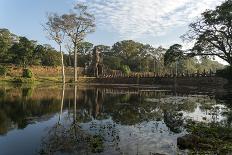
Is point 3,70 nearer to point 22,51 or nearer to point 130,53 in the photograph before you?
point 22,51

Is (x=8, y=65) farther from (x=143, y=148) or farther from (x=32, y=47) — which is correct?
(x=143, y=148)

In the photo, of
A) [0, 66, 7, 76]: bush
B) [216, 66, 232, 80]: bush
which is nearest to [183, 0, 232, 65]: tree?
[216, 66, 232, 80]: bush

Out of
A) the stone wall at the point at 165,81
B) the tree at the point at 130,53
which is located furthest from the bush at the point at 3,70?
the tree at the point at 130,53

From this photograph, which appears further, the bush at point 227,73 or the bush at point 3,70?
the bush at point 3,70

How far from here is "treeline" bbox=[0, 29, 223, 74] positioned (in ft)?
276

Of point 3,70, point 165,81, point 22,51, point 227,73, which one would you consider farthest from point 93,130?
point 22,51

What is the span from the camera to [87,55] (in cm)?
11731

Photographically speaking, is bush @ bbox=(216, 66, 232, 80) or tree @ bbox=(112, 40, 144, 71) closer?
bush @ bbox=(216, 66, 232, 80)

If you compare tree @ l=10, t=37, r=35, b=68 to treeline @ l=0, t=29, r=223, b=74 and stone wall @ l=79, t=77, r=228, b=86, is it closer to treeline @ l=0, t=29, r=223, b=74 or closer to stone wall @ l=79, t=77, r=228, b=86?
treeline @ l=0, t=29, r=223, b=74

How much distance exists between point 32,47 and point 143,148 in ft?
255

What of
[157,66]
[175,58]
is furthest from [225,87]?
[157,66]

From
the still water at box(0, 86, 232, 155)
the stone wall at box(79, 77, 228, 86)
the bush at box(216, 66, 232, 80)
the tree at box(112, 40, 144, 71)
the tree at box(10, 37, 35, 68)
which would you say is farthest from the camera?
the tree at box(112, 40, 144, 71)

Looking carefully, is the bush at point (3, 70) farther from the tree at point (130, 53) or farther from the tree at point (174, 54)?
the tree at point (130, 53)

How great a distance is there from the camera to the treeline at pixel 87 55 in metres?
84.1
